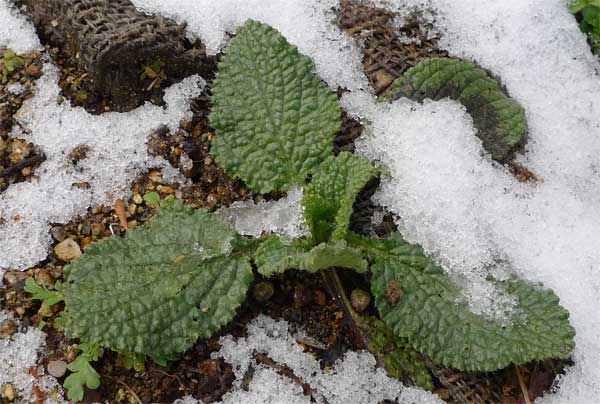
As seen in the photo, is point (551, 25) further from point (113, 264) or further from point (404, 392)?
point (113, 264)

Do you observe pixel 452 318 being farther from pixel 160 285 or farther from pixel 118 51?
→ pixel 118 51

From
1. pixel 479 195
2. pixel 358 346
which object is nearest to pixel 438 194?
pixel 479 195

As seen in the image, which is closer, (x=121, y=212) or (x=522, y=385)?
(x=522, y=385)

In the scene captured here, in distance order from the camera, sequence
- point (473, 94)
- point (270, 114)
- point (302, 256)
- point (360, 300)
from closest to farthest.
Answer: point (302, 256)
point (360, 300)
point (270, 114)
point (473, 94)

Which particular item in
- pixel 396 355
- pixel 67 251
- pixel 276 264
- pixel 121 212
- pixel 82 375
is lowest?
pixel 82 375

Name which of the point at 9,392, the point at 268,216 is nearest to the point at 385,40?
the point at 268,216

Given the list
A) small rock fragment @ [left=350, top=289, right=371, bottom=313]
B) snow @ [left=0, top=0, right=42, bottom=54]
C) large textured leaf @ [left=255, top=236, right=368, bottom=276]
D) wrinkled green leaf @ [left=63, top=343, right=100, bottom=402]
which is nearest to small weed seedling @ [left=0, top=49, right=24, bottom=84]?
snow @ [left=0, top=0, right=42, bottom=54]
